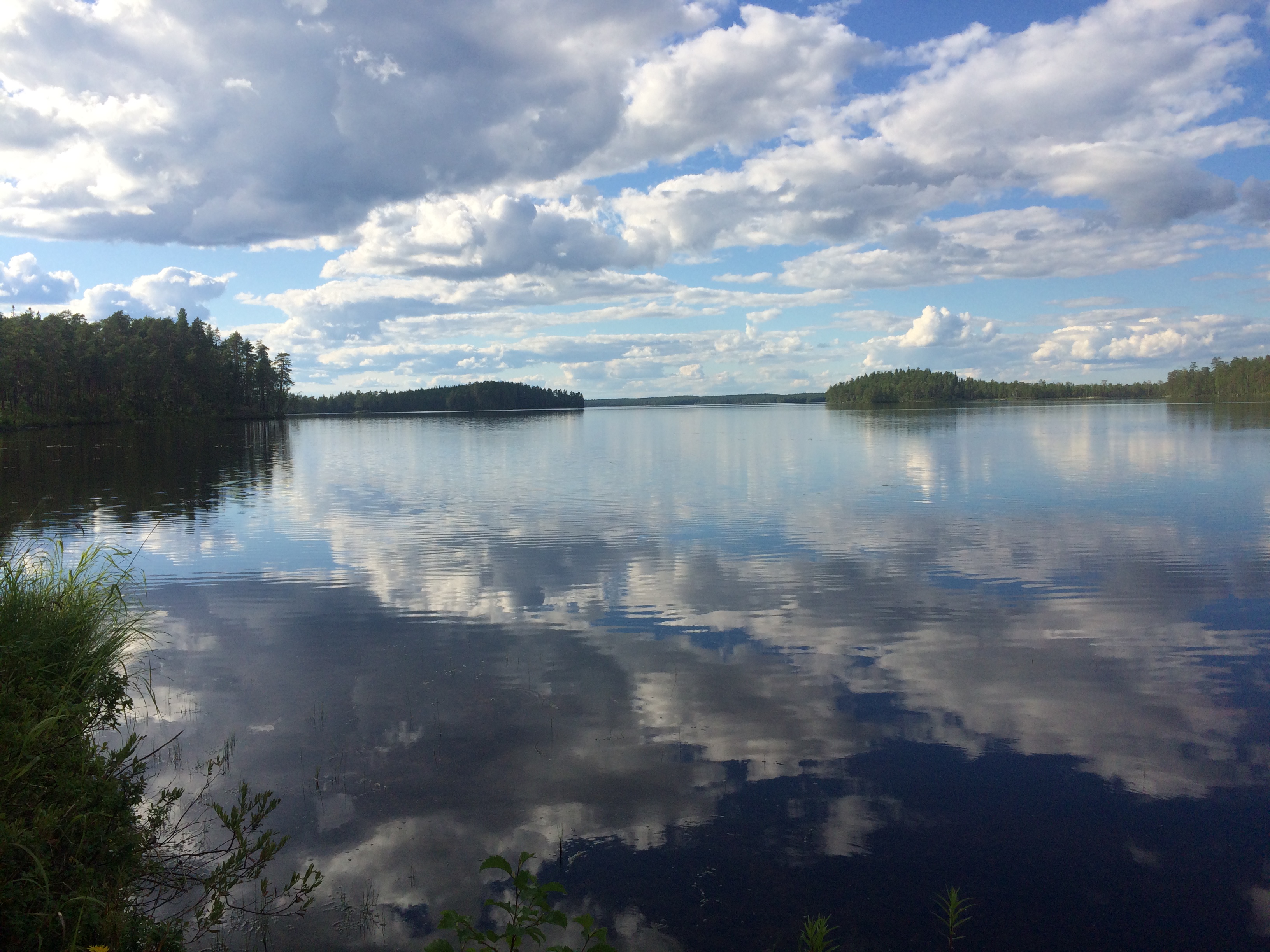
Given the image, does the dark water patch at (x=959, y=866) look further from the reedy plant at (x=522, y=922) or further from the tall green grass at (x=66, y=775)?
the tall green grass at (x=66, y=775)

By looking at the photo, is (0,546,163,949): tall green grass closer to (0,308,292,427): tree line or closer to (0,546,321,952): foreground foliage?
(0,546,321,952): foreground foliage

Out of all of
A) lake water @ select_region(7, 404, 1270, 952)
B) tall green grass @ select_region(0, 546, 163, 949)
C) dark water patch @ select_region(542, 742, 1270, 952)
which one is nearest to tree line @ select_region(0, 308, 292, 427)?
lake water @ select_region(7, 404, 1270, 952)

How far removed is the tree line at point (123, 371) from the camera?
107 meters

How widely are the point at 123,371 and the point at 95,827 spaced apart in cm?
14237

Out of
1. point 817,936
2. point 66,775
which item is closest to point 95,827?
point 66,775

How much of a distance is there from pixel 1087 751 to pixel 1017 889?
3.40 metres

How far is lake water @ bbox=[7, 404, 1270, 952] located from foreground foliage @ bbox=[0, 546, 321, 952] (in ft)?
1.99

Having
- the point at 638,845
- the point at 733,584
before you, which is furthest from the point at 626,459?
the point at 638,845

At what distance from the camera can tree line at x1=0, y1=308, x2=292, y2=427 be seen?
107312 mm

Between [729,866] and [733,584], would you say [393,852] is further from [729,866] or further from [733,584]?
[733,584]

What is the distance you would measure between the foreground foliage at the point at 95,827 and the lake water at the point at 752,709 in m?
0.61

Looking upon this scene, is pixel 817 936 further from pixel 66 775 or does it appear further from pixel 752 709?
pixel 66 775

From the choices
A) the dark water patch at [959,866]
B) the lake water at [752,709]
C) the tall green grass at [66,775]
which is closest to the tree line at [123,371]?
the lake water at [752,709]

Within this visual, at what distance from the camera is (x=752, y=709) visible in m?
11.4
